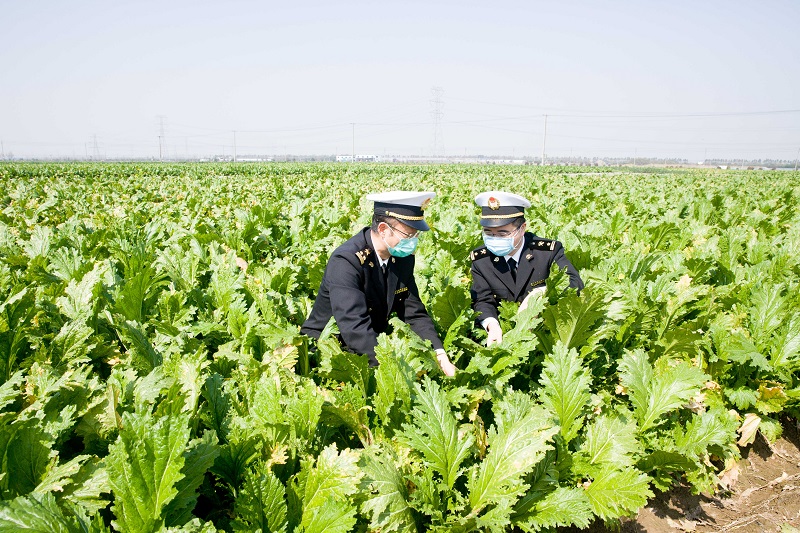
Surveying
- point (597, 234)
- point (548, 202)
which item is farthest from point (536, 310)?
point (548, 202)

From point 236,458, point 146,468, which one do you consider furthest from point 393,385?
point 146,468

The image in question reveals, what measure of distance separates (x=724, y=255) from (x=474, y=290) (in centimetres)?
272

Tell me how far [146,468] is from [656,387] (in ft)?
8.00

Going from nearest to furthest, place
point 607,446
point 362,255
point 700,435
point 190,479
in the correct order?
point 190,479
point 607,446
point 700,435
point 362,255

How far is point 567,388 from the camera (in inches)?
92.0

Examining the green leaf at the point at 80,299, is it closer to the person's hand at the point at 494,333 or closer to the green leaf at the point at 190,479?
the green leaf at the point at 190,479

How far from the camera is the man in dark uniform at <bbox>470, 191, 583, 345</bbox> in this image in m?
3.86

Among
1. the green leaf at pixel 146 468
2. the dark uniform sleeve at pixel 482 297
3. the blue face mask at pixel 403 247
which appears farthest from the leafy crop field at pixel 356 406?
the blue face mask at pixel 403 247

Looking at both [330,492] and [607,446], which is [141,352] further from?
[607,446]

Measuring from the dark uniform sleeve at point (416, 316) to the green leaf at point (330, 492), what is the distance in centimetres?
149

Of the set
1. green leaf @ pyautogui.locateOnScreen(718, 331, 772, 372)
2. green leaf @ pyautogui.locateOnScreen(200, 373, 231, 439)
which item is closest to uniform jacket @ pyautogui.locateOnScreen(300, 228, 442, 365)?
green leaf @ pyautogui.locateOnScreen(200, 373, 231, 439)

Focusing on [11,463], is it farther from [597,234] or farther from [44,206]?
[44,206]

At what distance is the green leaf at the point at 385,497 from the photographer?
5.90ft

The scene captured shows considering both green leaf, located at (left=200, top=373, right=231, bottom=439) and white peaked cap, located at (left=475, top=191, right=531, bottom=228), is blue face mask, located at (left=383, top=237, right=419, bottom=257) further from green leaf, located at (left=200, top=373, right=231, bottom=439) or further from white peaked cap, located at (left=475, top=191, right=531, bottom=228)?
green leaf, located at (left=200, top=373, right=231, bottom=439)
